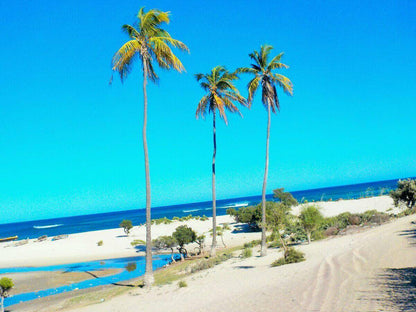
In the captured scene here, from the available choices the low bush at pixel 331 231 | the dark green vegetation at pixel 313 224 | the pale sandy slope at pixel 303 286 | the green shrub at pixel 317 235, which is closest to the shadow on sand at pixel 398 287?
the pale sandy slope at pixel 303 286

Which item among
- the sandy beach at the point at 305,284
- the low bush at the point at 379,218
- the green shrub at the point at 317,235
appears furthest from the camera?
the low bush at the point at 379,218

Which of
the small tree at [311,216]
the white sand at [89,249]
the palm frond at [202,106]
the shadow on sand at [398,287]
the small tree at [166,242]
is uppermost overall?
the palm frond at [202,106]

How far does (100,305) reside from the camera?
42.9ft

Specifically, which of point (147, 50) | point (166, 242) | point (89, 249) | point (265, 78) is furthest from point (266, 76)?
point (89, 249)

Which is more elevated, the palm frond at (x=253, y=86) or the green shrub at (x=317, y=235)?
the palm frond at (x=253, y=86)

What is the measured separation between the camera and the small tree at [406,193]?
2945 cm

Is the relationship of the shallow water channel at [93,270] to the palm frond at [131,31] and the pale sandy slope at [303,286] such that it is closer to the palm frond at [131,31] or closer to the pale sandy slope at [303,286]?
the pale sandy slope at [303,286]

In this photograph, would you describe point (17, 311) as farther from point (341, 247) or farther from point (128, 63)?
point (341, 247)

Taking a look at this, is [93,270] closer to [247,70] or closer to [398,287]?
[247,70]

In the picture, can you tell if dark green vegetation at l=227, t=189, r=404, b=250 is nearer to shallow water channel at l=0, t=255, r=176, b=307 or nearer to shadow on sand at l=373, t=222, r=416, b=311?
shadow on sand at l=373, t=222, r=416, b=311

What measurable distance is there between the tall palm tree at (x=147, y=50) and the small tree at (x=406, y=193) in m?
24.7

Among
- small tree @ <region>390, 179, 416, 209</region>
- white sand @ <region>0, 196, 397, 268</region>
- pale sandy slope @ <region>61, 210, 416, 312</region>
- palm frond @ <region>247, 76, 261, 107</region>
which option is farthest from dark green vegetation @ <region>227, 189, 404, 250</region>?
palm frond @ <region>247, 76, 261, 107</region>

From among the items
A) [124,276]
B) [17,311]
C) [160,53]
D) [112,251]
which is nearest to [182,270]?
[124,276]

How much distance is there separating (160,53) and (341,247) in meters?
13.8
